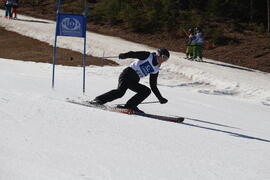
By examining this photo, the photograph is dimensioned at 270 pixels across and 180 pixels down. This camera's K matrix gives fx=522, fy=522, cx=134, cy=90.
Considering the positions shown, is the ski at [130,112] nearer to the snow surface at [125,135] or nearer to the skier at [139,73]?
the skier at [139,73]

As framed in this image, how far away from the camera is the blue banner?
523 inches

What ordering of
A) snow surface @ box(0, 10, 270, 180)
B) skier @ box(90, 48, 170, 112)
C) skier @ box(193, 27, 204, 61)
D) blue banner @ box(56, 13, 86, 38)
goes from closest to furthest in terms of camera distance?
snow surface @ box(0, 10, 270, 180) < skier @ box(90, 48, 170, 112) < blue banner @ box(56, 13, 86, 38) < skier @ box(193, 27, 204, 61)

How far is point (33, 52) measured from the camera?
77.9 ft

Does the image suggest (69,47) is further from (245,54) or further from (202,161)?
(202,161)

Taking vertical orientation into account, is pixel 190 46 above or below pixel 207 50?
above

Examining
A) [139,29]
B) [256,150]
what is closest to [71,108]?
[256,150]

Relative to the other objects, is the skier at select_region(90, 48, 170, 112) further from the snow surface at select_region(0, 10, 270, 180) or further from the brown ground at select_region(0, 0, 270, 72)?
the brown ground at select_region(0, 0, 270, 72)

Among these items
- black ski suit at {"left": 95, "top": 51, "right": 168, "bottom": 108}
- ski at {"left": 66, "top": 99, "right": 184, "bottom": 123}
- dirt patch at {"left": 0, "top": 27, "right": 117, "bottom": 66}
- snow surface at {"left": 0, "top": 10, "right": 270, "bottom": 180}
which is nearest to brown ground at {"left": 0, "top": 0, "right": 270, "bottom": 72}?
dirt patch at {"left": 0, "top": 27, "right": 117, "bottom": 66}

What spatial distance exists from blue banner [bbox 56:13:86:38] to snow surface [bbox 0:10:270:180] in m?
1.48

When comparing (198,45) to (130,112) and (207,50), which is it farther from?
(130,112)

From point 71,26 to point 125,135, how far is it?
5819mm

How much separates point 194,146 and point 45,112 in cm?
299

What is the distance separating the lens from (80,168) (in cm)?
613

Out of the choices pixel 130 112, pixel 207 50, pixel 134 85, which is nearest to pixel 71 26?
pixel 134 85
